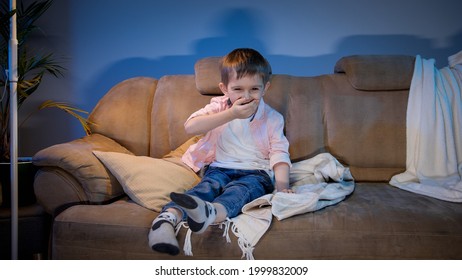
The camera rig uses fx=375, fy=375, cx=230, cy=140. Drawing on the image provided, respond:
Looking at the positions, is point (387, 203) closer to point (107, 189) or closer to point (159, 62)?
point (107, 189)

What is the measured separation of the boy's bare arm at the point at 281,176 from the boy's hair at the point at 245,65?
32 centimetres

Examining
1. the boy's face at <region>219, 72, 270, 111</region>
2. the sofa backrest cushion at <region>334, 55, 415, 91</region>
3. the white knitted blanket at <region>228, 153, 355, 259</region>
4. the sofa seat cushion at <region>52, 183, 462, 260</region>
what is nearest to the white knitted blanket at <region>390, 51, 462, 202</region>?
the sofa backrest cushion at <region>334, 55, 415, 91</region>

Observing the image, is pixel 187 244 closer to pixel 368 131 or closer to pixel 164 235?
pixel 164 235

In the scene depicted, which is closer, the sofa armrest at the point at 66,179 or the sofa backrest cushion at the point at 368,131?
the sofa armrest at the point at 66,179

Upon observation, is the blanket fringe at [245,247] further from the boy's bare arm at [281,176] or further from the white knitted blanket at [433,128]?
the white knitted blanket at [433,128]

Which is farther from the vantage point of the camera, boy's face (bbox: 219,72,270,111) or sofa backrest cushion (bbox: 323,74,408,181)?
sofa backrest cushion (bbox: 323,74,408,181)

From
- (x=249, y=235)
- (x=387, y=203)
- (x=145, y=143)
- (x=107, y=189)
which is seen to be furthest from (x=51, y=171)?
(x=387, y=203)

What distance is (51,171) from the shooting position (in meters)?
1.22

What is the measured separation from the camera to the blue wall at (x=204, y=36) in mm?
1922

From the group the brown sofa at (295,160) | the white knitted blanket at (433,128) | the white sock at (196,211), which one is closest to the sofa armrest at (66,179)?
the brown sofa at (295,160)

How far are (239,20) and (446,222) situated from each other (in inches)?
53.9

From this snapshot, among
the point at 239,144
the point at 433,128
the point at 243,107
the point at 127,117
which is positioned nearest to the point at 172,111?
the point at 127,117

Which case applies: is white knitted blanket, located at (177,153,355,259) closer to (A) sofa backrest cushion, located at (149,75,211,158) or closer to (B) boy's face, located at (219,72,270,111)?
(B) boy's face, located at (219,72,270,111)

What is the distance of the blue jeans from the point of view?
3.65 feet
